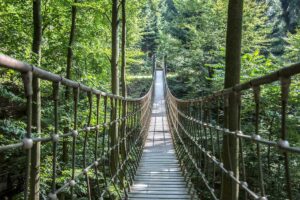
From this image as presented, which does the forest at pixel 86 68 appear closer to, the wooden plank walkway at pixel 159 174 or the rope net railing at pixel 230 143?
the rope net railing at pixel 230 143

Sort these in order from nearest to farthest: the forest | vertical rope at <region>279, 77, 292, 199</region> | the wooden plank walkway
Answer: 1. vertical rope at <region>279, 77, 292, 199</region>
2. the wooden plank walkway
3. the forest

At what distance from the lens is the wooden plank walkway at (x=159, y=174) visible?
386 cm

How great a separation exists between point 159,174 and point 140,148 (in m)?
1.42

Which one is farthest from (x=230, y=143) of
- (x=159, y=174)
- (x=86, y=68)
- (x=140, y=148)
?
(x=86, y=68)

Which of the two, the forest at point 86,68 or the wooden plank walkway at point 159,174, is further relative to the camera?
the forest at point 86,68

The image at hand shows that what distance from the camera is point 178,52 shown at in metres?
18.6

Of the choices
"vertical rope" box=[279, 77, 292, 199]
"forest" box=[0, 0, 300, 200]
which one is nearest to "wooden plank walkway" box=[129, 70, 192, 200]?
"forest" box=[0, 0, 300, 200]

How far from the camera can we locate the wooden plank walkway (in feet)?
12.7

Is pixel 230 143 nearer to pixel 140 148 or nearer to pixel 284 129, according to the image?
pixel 284 129

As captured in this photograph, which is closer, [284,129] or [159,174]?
[284,129]

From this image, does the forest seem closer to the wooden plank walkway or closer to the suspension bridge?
the suspension bridge

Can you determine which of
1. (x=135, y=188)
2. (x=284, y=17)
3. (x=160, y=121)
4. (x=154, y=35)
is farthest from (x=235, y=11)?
(x=154, y=35)

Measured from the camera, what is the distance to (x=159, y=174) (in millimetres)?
4766

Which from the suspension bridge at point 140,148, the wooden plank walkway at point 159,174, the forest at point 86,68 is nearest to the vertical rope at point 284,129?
the suspension bridge at point 140,148
